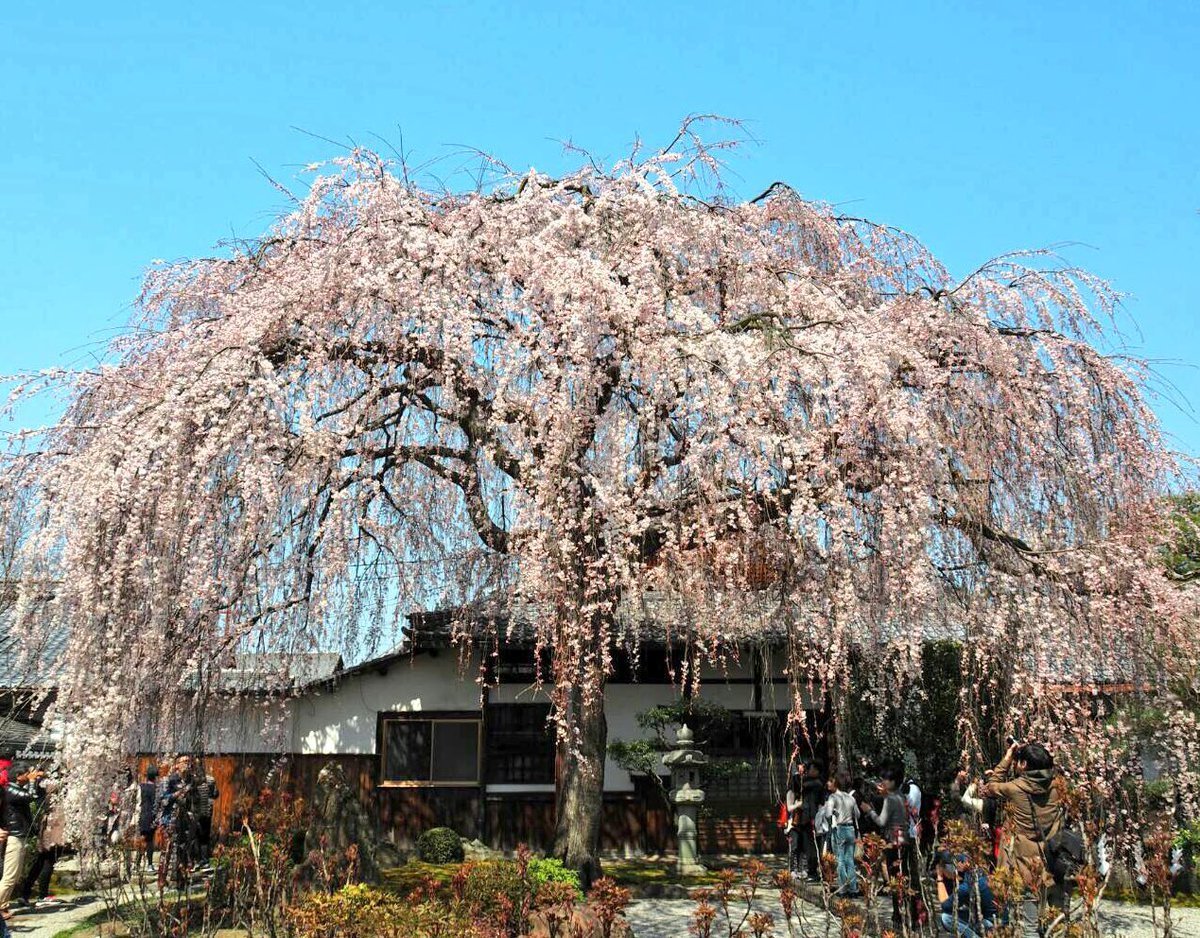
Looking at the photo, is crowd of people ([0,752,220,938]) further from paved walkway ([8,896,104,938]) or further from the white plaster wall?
the white plaster wall

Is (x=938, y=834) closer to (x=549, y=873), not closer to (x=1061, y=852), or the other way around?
(x=1061, y=852)

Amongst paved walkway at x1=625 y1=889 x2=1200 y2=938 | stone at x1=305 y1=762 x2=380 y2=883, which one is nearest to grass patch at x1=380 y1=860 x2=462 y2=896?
stone at x1=305 y1=762 x2=380 y2=883

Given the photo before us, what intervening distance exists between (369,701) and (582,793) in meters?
6.13

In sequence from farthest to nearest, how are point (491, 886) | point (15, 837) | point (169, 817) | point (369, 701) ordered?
point (369, 701), point (169, 817), point (15, 837), point (491, 886)

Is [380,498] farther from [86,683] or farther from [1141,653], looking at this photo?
[1141,653]

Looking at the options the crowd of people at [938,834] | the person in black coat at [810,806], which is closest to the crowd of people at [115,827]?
the crowd of people at [938,834]

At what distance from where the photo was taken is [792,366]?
823cm

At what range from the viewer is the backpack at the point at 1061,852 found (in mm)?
6703

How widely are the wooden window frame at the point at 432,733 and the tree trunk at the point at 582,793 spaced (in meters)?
4.75

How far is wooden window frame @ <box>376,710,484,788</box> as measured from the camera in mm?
14438

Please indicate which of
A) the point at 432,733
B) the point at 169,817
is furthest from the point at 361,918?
the point at 432,733

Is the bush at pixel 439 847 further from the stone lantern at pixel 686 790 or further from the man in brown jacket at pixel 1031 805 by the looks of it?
the man in brown jacket at pixel 1031 805

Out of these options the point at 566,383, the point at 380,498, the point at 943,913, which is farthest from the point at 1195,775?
the point at 380,498

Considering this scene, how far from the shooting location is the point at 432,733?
1476cm
